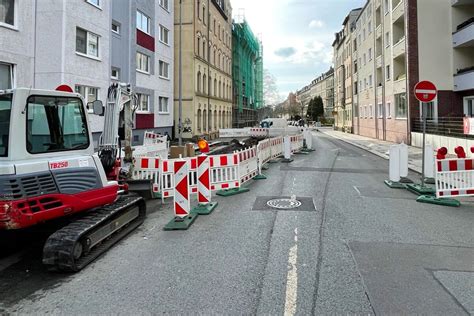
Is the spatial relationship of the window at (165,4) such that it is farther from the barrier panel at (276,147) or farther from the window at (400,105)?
the window at (400,105)

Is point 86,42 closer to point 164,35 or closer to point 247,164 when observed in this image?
point 247,164

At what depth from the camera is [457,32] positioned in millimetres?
25281

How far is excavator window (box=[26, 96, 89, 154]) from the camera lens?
5.17 metres

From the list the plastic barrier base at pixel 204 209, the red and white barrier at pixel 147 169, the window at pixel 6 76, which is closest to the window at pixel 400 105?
the red and white barrier at pixel 147 169

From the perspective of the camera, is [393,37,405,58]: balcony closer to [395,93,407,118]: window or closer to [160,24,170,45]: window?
[395,93,407,118]: window

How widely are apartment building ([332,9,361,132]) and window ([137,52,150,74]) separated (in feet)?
111

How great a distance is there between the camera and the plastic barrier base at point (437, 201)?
9093 mm

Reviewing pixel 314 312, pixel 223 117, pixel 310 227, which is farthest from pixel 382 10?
pixel 314 312

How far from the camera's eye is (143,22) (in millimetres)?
28094

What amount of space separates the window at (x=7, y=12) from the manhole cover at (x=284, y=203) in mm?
13546

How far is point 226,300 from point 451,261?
3372 mm

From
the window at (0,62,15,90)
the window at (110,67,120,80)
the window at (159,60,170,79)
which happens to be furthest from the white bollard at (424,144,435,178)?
the window at (159,60,170,79)

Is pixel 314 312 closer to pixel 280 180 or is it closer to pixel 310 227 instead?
pixel 310 227

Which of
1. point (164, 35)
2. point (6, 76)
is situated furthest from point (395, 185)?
point (164, 35)
